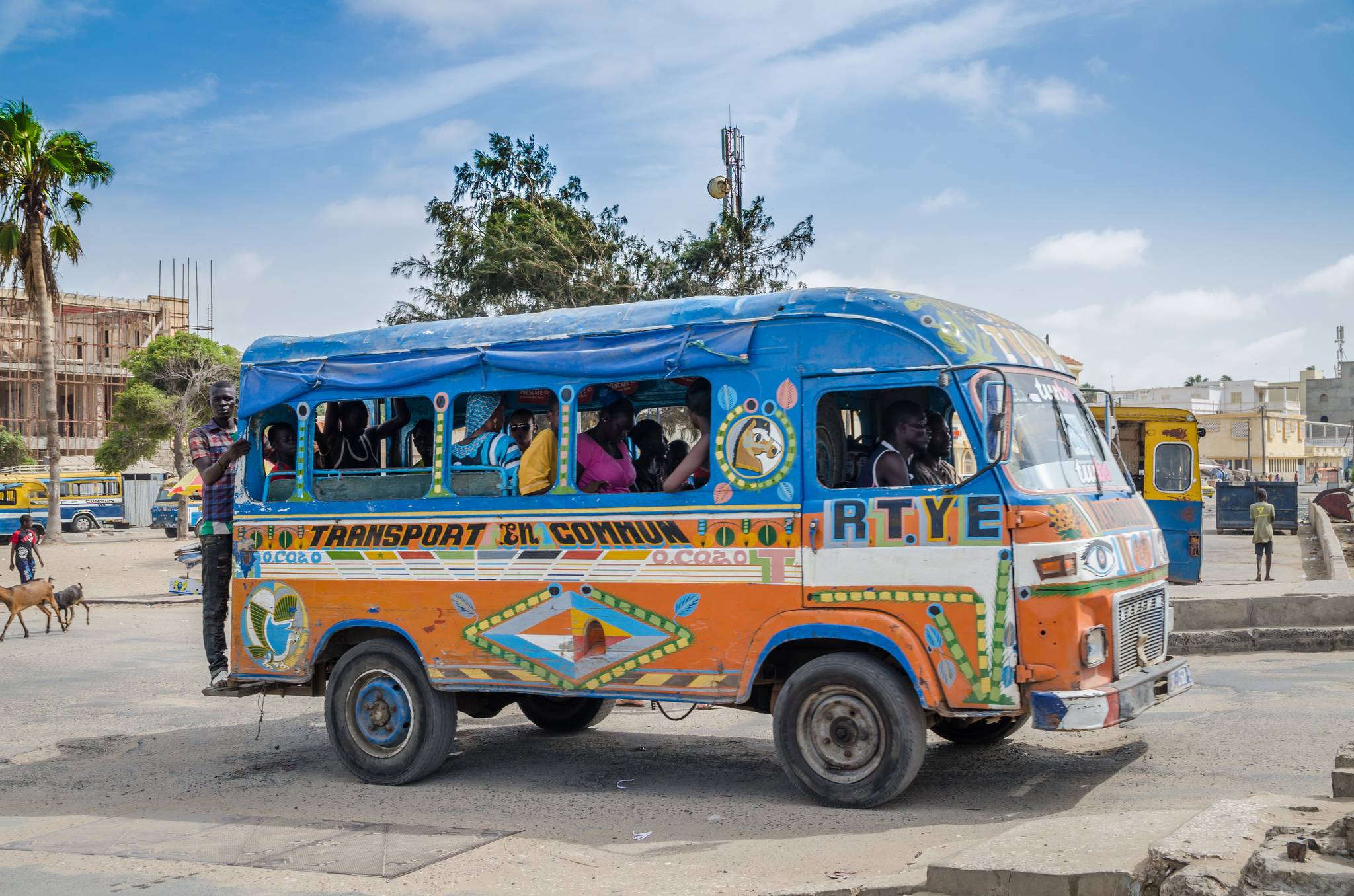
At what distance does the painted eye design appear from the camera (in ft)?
21.4

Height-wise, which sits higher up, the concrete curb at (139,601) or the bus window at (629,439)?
the bus window at (629,439)

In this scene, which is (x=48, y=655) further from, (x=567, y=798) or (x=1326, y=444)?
(x=1326, y=444)

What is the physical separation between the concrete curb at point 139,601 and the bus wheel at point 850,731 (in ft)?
61.9

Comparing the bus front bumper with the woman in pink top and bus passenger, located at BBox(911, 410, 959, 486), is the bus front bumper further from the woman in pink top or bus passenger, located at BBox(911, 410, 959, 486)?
the woman in pink top

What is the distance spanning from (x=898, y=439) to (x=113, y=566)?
2870cm

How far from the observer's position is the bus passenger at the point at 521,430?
8.14 m

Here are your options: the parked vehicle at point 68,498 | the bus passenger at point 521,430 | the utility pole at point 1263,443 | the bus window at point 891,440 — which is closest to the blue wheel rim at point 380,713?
the bus passenger at point 521,430

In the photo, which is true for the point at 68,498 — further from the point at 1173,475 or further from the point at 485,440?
the point at 485,440

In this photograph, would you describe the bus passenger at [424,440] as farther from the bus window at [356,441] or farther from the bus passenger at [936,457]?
the bus passenger at [936,457]

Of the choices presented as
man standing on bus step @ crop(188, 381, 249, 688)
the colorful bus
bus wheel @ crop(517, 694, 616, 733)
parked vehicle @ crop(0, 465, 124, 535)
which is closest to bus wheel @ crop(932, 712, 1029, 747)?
the colorful bus

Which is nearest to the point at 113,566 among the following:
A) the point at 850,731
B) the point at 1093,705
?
the point at 850,731

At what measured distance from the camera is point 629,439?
→ 836 centimetres

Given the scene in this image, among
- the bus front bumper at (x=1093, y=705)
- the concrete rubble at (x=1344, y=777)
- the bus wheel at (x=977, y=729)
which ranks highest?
the bus front bumper at (x=1093, y=705)

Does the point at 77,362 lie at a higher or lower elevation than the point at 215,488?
higher
